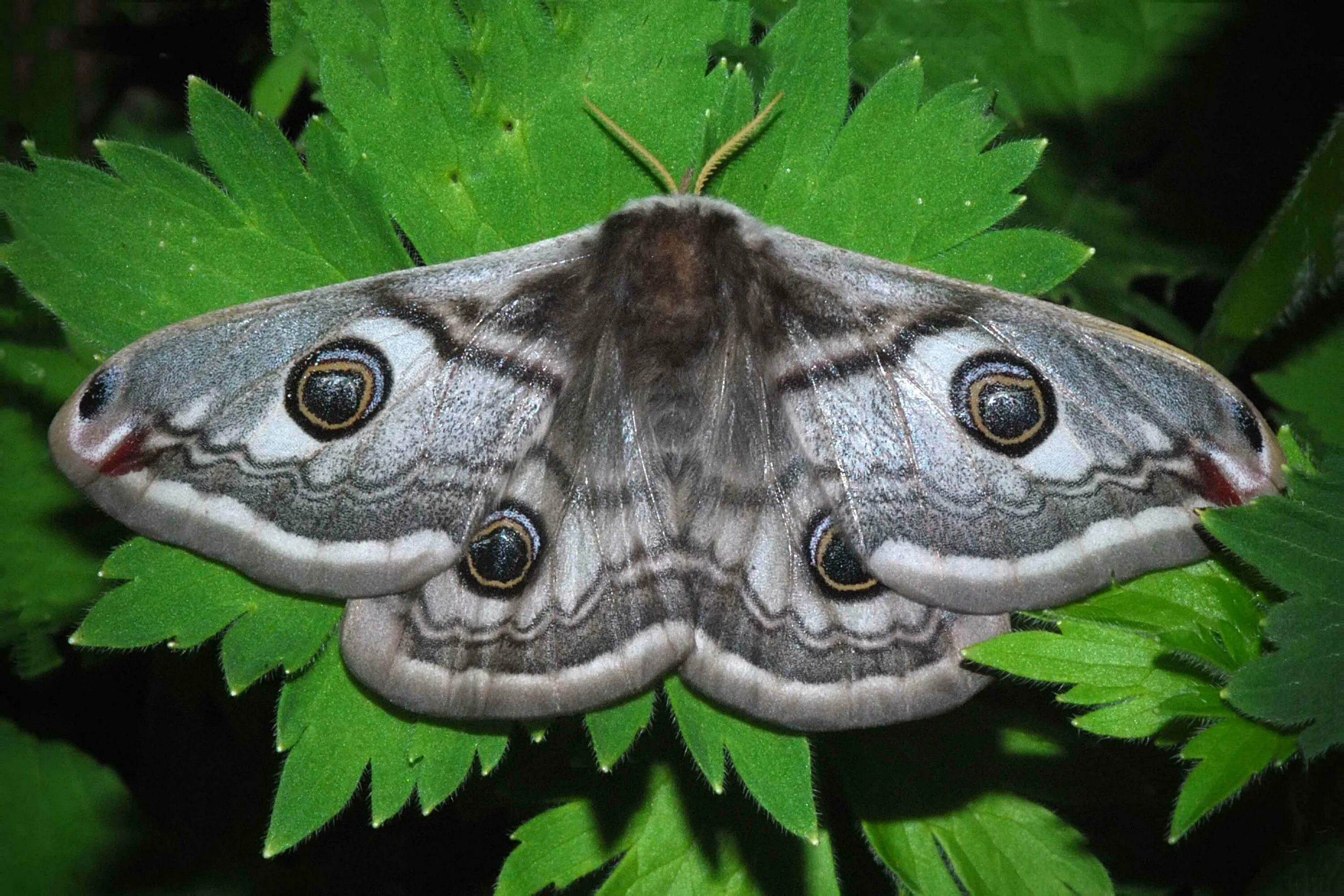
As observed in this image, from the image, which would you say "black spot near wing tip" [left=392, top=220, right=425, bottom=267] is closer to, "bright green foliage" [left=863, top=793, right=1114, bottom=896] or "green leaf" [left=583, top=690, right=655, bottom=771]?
"green leaf" [left=583, top=690, right=655, bottom=771]

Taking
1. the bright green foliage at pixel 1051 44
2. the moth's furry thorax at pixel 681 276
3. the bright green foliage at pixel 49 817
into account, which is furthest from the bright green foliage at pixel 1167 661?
the bright green foliage at pixel 49 817

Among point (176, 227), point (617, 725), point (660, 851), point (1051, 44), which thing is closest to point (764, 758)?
point (617, 725)

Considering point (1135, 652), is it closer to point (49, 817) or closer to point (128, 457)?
point (128, 457)

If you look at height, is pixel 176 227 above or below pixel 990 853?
above

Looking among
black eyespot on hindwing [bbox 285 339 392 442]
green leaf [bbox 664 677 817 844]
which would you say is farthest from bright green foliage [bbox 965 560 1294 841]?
black eyespot on hindwing [bbox 285 339 392 442]

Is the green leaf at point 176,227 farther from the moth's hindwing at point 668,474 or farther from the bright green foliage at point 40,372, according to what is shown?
the bright green foliage at point 40,372
